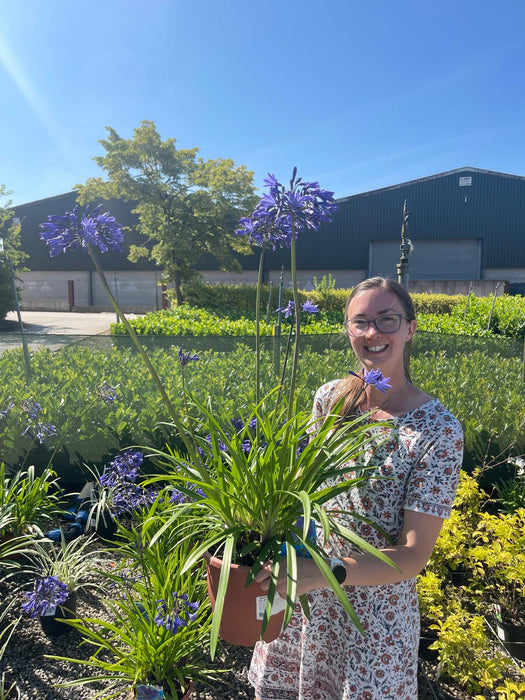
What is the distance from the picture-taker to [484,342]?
19.5ft

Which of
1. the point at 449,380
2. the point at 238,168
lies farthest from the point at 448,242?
the point at 449,380

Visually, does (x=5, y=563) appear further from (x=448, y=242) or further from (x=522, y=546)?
(x=448, y=242)

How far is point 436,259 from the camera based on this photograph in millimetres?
26406

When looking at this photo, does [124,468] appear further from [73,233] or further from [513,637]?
[513,637]

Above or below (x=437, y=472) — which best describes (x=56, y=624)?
below

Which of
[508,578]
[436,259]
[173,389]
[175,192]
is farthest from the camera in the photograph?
[436,259]

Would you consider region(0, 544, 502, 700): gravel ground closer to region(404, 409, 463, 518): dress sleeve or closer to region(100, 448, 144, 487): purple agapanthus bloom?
region(100, 448, 144, 487): purple agapanthus bloom

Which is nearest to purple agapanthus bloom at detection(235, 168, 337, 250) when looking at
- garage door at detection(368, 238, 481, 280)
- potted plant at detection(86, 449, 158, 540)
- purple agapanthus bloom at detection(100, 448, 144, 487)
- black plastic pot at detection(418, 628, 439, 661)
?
potted plant at detection(86, 449, 158, 540)

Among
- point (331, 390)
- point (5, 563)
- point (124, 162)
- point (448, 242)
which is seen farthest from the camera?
point (448, 242)

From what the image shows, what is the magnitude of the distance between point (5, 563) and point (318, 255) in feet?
87.2

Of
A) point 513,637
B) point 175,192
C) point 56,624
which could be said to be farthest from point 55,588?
point 175,192

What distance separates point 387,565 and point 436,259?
27967 mm

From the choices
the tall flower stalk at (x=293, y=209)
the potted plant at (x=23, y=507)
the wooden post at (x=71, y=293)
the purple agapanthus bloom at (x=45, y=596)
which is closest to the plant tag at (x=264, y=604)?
the tall flower stalk at (x=293, y=209)

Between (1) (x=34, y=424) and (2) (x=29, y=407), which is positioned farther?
(1) (x=34, y=424)
